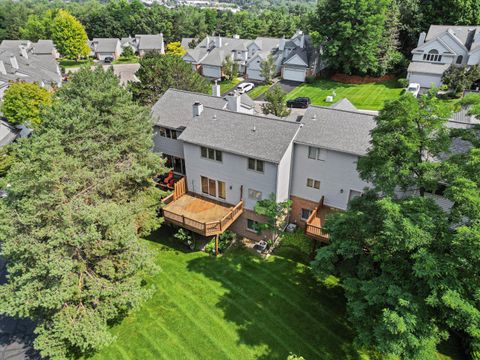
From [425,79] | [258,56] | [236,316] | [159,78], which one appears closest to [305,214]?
[236,316]

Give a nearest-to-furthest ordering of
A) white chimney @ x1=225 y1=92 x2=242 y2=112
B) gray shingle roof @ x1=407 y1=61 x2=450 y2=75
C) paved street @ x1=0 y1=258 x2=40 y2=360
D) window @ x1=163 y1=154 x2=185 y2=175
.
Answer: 1. paved street @ x1=0 y1=258 x2=40 y2=360
2. white chimney @ x1=225 y1=92 x2=242 y2=112
3. window @ x1=163 y1=154 x2=185 y2=175
4. gray shingle roof @ x1=407 y1=61 x2=450 y2=75

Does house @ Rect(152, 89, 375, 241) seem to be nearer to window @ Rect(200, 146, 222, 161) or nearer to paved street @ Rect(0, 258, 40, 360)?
window @ Rect(200, 146, 222, 161)

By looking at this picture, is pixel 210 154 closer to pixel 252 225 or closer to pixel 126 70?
pixel 252 225

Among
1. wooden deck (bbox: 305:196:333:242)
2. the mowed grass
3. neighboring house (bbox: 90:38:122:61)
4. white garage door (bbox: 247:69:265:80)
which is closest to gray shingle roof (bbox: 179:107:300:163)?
wooden deck (bbox: 305:196:333:242)

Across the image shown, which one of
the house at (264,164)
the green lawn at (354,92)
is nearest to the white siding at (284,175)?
the house at (264,164)

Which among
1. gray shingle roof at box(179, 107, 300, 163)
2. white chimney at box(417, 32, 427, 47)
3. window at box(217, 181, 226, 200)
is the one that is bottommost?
window at box(217, 181, 226, 200)

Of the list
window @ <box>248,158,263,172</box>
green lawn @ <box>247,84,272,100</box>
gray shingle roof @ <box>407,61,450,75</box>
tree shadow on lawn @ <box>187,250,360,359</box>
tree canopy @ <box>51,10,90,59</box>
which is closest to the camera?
tree shadow on lawn @ <box>187,250,360,359</box>
